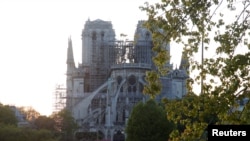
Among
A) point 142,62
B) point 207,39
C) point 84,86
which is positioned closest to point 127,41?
point 142,62

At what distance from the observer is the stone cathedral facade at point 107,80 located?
404 ft

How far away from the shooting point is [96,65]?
13225 centimetres

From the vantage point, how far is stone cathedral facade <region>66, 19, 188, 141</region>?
123250 mm

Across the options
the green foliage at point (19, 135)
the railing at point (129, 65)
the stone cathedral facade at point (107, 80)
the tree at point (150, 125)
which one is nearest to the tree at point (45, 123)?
the stone cathedral facade at point (107, 80)

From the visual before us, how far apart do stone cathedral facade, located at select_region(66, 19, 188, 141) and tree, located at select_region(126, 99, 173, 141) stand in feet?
138

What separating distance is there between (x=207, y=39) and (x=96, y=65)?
115 m

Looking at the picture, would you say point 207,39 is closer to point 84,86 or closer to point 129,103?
point 129,103

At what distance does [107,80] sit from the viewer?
130250 millimetres

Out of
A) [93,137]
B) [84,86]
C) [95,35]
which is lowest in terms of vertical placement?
[93,137]

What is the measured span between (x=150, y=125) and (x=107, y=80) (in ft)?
183

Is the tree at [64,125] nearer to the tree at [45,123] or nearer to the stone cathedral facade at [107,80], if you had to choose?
the tree at [45,123]

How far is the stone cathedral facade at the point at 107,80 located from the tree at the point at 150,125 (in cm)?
4207

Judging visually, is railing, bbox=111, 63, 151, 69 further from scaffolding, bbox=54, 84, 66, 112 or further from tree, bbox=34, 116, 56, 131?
tree, bbox=34, 116, 56, 131

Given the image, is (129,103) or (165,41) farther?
(129,103)
